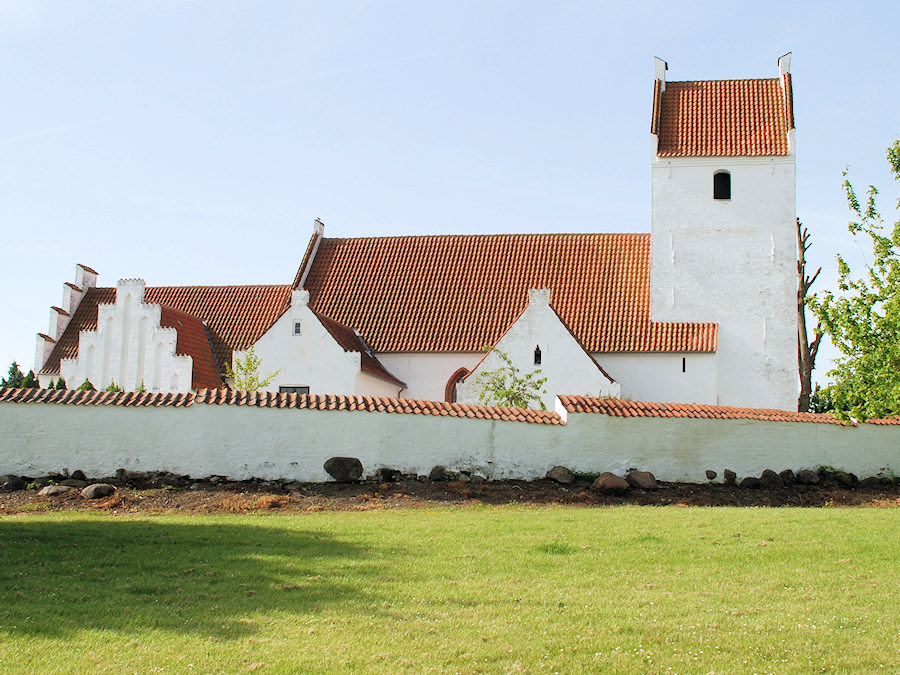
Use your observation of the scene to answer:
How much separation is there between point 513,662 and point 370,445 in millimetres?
11478

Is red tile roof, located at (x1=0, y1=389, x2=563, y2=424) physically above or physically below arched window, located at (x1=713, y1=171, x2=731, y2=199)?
below

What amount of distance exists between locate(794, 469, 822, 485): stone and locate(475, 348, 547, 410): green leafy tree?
6.33 metres

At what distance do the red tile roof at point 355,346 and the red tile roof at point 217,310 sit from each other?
3.06 metres

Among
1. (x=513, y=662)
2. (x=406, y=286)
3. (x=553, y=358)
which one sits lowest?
(x=513, y=662)

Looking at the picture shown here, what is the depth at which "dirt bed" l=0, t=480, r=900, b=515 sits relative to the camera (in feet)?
52.3

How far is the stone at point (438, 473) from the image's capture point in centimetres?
1786

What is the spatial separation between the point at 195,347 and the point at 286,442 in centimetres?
1460

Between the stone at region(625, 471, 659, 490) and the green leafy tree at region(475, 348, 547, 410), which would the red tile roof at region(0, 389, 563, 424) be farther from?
the green leafy tree at region(475, 348, 547, 410)

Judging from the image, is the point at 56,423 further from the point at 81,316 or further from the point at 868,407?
the point at 81,316

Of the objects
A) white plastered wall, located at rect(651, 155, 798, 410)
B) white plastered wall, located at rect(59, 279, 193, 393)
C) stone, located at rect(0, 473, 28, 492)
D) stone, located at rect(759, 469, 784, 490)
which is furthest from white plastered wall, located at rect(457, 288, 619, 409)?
stone, located at rect(0, 473, 28, 492)

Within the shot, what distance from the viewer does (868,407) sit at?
1867 cm

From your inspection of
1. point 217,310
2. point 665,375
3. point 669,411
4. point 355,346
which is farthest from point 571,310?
point 217,310

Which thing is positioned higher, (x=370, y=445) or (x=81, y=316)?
(x=81, y=316)

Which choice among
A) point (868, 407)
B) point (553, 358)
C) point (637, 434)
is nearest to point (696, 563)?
point (637, 434)
